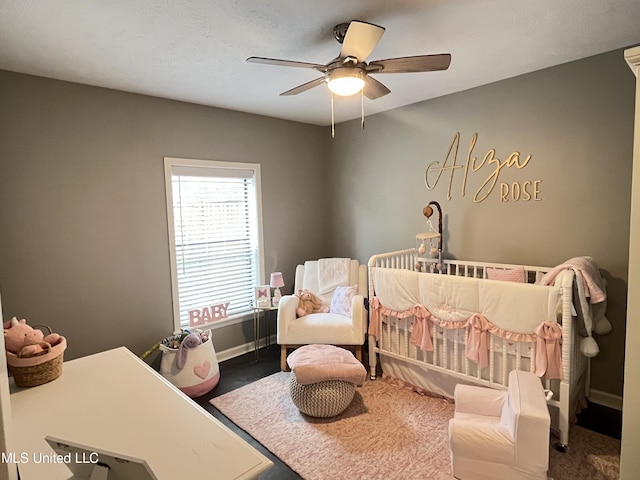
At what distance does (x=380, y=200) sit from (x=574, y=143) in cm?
177

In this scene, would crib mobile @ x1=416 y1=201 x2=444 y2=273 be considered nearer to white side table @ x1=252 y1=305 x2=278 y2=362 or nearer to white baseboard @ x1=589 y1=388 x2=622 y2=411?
white baseboard @ x1=589 y1=388 x2=622 y2=411

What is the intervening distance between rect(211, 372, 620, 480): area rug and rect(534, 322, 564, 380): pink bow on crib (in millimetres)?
454

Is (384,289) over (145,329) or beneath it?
over

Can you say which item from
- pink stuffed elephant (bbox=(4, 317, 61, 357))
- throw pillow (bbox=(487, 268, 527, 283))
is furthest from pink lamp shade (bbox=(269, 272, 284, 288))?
pink stuffed elephant (bbox=(4, 317, 61, 357))

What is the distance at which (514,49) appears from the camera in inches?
90.7

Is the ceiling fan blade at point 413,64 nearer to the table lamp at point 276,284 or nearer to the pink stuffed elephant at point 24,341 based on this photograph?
the pink stuffed elephant at point 24,341

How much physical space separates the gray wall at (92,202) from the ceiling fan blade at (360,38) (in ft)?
6.48

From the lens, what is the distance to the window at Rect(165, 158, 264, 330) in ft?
10.7

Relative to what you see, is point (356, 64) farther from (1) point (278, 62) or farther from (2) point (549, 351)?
(2) point (549, 351)

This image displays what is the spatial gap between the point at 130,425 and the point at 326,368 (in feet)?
4.79

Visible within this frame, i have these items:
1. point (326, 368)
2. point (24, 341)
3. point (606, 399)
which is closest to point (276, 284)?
point (326, 368)

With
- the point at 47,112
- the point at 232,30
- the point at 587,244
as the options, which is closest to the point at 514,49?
A: the point at 587,244

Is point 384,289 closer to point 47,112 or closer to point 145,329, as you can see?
point 145,329

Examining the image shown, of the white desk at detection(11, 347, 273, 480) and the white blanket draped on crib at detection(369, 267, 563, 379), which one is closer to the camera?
the white desk at detection(11, 347, 273, 480)
